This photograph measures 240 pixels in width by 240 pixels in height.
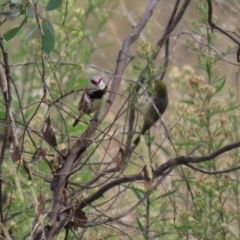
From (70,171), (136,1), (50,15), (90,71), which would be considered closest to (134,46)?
(136,1)

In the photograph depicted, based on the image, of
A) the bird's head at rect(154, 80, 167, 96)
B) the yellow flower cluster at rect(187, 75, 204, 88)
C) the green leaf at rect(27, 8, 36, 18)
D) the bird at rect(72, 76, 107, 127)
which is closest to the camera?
the green leaf at rect(27, 8, 36, 18)

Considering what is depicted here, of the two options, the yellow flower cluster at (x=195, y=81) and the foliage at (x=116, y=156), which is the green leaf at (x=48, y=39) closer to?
the foliage at (x=116, y=156)

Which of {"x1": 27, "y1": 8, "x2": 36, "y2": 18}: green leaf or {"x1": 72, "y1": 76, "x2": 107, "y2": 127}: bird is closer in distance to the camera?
{"x1": 27, "y1": 8, "x2": 36, "y2": 18}: green leaf

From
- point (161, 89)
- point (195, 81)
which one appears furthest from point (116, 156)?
point (161, 89)

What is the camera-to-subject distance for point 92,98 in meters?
2.37

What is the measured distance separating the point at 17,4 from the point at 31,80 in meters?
1.71

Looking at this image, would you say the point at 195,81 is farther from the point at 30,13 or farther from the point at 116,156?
the point at 30,13

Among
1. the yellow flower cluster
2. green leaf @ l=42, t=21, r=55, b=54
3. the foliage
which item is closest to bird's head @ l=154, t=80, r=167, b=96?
the foliage

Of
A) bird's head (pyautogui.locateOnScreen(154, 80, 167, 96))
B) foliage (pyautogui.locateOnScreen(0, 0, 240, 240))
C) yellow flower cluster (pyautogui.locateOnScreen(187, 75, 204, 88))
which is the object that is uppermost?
bird's head (pyautogui.locateOnScreen(154, 80, 167, 96))

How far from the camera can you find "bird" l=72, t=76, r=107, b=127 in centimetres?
199

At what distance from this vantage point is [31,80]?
10.8 feet

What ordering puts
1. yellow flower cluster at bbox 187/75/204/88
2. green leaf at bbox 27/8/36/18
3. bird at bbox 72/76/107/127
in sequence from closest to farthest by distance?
green leaf at bbox 27/8/36/18 < bird at bbox 72/76/107/127 < yellow flower cluster at bbox 187/75/204/88

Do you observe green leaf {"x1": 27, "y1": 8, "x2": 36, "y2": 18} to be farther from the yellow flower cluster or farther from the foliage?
the yellow flower cluster

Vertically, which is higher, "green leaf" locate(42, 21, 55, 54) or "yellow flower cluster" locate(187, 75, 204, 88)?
"yellow flower cluster" locate(187, 75, 204, 88)
